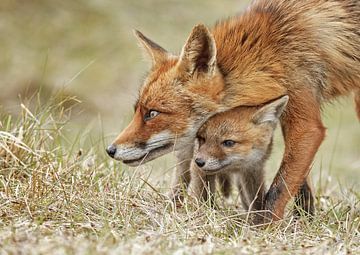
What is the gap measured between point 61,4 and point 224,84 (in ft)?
41.9

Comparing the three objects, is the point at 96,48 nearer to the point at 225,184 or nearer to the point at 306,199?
the point at 225,184

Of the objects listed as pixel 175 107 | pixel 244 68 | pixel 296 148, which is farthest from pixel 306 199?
pixel 175 107

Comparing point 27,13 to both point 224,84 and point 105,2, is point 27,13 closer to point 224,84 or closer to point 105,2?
point 105,2

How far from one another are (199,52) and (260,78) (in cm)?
64

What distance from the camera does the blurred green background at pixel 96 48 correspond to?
53.2 ft

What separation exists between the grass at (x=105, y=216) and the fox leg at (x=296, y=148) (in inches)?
8.8

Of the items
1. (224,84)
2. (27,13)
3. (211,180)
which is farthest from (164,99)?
(27,13)

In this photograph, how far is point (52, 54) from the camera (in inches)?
708

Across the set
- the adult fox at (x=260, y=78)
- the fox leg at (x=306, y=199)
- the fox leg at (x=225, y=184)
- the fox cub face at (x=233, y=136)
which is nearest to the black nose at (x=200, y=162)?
the fox cub face at (x=233, y=136)

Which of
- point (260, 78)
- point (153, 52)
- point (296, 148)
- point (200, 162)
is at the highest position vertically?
point (153, 52)

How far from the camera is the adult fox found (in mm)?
7027

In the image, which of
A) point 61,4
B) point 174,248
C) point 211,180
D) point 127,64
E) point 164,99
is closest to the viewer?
point 174,248

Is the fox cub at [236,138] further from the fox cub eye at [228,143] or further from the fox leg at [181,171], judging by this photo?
the fox leg at [181,171]

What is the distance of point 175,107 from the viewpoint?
7.00 m
